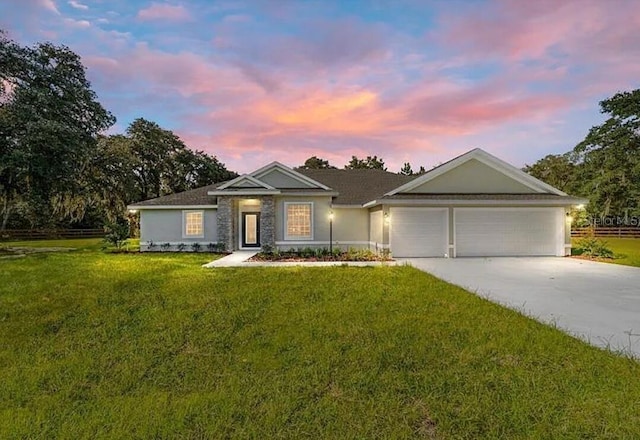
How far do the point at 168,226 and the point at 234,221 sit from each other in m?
3.11

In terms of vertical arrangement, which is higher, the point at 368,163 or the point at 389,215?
the point at 368,163

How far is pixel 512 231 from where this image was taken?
1415cm

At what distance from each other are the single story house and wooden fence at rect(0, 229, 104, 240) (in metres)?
17.9

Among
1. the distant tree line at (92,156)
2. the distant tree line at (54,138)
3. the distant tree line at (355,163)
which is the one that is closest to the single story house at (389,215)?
the distant tree line at (54,138)

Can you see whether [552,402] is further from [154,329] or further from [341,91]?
[341,91]

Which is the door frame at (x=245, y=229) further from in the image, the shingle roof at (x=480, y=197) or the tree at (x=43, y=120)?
the tree at (x=43, y=120)

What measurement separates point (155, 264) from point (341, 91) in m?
10.8

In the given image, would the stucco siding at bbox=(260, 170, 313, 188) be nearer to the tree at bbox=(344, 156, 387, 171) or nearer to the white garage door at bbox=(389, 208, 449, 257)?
the white garage door at bbox=(389, 208, 449, 257)

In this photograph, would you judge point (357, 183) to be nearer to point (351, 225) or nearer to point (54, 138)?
point (351, 225)

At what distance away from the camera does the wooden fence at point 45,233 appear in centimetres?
2662

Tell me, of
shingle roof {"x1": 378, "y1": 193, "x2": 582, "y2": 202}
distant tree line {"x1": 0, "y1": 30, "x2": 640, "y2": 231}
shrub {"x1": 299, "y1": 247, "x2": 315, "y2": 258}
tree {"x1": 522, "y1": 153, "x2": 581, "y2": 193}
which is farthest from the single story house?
tree {"x1": 522, "y1": 153, "x2": 581, "y2": 193}

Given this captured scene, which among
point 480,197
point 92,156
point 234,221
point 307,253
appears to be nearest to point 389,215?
point 307,253

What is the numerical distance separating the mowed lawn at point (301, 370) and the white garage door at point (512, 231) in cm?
809

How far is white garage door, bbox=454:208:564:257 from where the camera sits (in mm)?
14070
